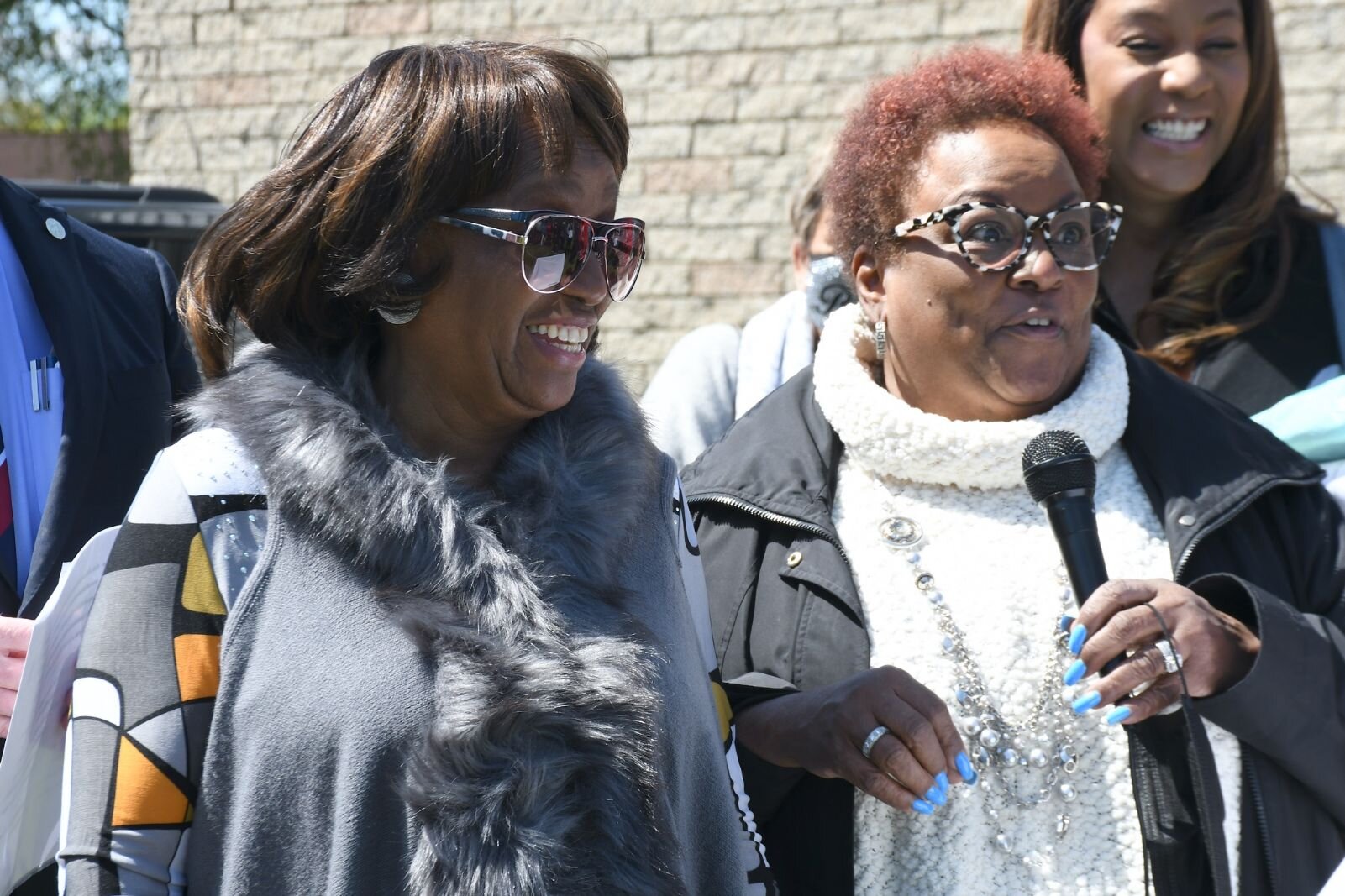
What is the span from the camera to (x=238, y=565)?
188cm

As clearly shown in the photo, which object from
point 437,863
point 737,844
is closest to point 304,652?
point 437,863

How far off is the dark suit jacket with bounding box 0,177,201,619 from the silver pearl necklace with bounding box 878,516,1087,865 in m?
1.54

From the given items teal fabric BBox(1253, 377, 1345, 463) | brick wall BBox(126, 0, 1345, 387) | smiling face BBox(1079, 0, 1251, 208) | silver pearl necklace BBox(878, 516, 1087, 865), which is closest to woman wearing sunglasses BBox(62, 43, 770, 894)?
silver pearl necklace BBox(878, 516, 1087, 865)

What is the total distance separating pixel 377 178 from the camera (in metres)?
1.99

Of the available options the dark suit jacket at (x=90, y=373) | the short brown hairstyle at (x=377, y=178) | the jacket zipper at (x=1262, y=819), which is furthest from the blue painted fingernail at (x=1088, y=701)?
the dark suit jacket at (x=90, y=373)

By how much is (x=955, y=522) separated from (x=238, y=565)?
1342 mm

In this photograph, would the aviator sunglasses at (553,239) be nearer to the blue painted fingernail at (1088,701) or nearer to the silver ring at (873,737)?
the silver ring at (873,737)

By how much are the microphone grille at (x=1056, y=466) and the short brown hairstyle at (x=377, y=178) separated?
0.82 meters

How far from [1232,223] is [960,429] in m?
1.12

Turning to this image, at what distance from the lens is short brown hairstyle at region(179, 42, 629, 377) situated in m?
1.99

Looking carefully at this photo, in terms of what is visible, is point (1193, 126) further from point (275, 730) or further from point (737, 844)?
point (275, 730)

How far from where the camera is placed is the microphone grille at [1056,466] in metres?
2.24

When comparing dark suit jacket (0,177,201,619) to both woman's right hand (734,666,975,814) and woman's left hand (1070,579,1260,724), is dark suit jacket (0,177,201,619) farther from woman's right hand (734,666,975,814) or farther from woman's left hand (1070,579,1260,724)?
woman's left hand (1070,579,1260,724)

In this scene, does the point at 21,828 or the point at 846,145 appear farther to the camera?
the point at 846,145
